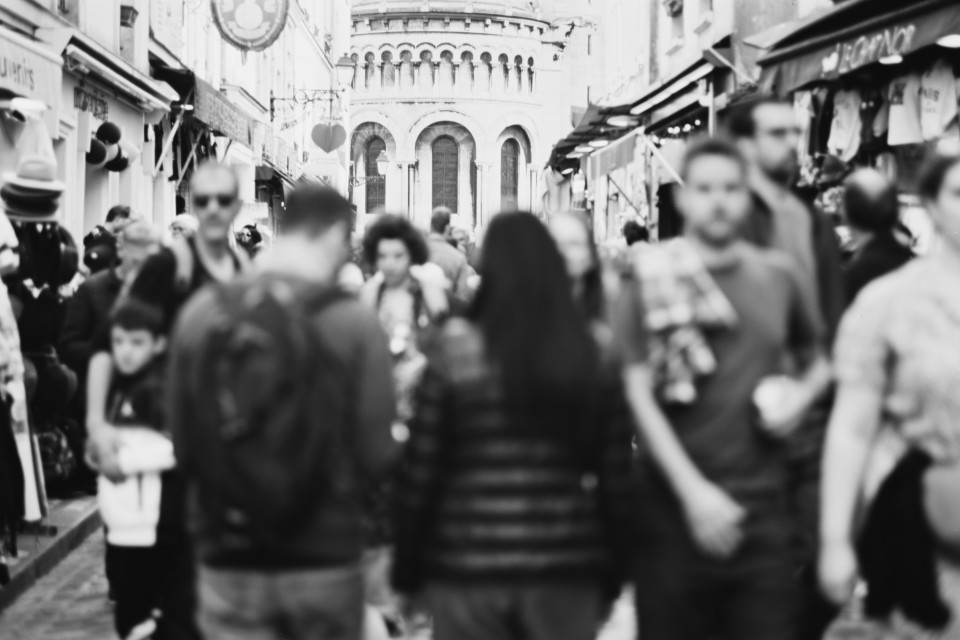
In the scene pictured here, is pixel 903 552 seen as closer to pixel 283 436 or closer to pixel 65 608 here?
pixel 283 436

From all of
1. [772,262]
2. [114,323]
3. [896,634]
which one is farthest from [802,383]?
Answer: [114,323]

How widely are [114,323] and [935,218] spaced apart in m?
3.00

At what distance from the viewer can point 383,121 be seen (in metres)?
92.4

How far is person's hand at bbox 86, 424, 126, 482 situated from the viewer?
5766mm

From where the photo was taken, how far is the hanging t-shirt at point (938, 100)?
11.2m

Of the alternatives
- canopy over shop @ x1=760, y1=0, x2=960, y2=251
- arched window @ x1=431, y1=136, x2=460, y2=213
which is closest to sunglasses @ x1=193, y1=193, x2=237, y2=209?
canopy over shop @ x1=760, y1=0, x2=960, y2=251

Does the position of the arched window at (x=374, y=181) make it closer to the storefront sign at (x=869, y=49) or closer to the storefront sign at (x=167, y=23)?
the storefront sign at (x=167, y=23)

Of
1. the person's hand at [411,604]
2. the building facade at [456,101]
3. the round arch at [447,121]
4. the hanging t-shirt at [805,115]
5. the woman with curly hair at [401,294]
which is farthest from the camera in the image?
the building facade at [456,101]

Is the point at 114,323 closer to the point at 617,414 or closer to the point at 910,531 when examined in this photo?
the point at 617,414

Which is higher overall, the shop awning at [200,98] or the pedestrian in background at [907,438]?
the shop awning at [200,98]

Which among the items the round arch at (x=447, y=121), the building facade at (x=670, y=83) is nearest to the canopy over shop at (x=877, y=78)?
the building facade at (x=670, y=83)

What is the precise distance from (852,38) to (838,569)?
7665 millimetres

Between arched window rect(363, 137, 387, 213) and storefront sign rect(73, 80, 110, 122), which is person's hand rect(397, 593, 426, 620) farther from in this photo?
arched window rect(363, 137, 387, 213)

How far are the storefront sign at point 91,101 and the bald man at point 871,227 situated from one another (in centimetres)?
1336
